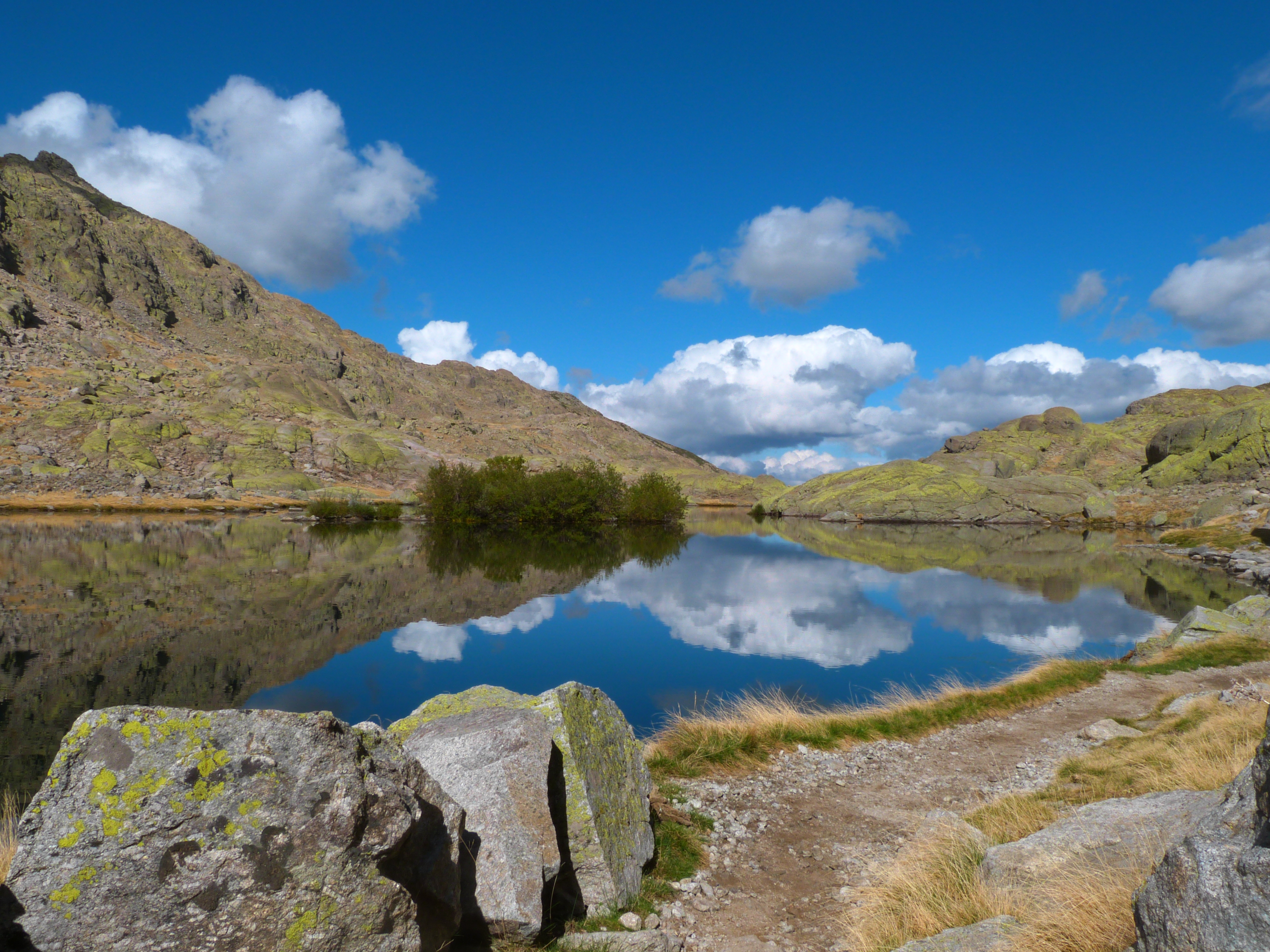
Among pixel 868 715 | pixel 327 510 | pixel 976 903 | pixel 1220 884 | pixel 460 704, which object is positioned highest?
pixel 1220 884

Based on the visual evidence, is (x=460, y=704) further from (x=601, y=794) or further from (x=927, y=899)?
(x=927, y=899)

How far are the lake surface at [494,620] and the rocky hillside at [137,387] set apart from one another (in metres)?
37.7

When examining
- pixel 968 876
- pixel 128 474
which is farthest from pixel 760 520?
pixel 968 876

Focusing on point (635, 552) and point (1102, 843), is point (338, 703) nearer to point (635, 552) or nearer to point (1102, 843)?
point (1102, 843)

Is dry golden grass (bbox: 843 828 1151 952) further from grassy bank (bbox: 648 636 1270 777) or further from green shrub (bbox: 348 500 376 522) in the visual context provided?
green shrub (bbox: 348 500 376 522)

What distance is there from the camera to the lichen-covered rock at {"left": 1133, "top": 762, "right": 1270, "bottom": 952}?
3.29 m

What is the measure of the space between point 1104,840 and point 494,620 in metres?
26.2

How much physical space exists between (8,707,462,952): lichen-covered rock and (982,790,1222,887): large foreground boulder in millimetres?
5653

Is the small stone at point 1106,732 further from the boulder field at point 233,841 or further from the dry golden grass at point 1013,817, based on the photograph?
the boulder field at point 233,841

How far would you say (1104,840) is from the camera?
6410 mm

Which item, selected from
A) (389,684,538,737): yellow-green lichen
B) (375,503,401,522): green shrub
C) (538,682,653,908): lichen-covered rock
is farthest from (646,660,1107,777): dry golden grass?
(375,503,401,522): green shrub

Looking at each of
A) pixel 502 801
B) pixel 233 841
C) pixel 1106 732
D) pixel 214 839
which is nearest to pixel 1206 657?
pixel 1106 732

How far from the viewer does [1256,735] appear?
417 inches

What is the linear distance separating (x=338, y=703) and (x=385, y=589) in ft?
61.8
